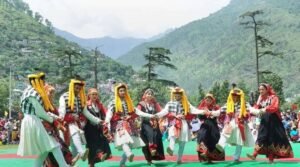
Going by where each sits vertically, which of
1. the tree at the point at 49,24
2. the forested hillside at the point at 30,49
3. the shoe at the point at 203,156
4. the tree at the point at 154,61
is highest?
the tree at the point at 49,24

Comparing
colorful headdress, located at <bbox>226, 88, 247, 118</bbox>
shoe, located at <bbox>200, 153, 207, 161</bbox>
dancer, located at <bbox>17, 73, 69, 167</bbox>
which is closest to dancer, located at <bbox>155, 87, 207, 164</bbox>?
shoe, located at <bbox>200, 153, 207, 161</bbox>

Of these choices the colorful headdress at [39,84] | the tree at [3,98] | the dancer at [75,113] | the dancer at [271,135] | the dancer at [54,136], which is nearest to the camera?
the colorful headdress at [39,84]

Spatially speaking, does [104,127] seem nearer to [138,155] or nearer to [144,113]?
[144,113]

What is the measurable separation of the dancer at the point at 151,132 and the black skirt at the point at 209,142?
2.85ft

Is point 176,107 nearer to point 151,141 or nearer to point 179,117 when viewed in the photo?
point 179,117

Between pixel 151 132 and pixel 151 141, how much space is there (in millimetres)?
216

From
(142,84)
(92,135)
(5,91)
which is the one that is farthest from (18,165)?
(5,91)

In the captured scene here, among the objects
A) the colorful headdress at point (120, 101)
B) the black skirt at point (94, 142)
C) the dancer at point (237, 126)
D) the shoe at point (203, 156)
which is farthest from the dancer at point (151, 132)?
the dancer at point (237, 126)

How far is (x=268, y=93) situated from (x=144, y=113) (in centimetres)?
267

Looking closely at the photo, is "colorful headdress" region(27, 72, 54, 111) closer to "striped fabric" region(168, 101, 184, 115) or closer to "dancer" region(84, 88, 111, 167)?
"dancer" region(84, 88, 111, 167)

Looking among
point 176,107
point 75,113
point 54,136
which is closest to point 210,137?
point 176,107

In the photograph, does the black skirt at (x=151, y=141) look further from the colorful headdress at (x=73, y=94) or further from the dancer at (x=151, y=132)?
the colorful headdress at (x=73, y=94)

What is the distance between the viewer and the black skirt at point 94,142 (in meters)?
12.0

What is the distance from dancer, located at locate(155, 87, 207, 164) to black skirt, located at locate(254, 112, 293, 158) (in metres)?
1.48
